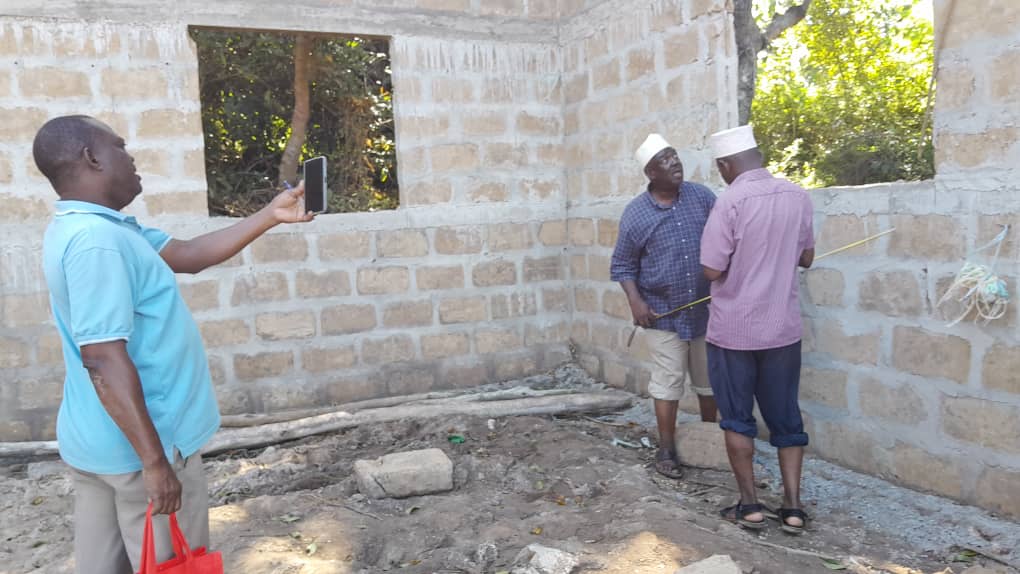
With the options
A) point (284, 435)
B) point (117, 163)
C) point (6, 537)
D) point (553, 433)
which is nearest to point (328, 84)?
point (284, 435)

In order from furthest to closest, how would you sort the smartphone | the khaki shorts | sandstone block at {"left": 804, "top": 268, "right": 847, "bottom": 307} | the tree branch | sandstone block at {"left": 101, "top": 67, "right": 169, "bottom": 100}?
1. the tree branch
2. sandstone block at {"left": 101, "top": 67, "right": 169, "bottom": 100}
3. the khaki shorts
4. sandstone block at {"left": 804, "top": 268, "right": 847, "bottom": 307}
5. the smartphone

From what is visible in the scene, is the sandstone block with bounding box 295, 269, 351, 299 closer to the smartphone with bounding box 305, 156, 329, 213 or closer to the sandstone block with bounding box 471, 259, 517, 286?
the sandstone block with bounding box 471, 259, 517, 286

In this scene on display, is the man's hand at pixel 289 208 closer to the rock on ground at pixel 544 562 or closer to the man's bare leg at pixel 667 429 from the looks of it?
the rock on ground at pixel 544 562

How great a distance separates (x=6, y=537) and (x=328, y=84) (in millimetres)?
5315

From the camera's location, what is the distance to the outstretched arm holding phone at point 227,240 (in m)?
2.60

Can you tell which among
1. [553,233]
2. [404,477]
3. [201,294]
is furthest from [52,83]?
[553,233]

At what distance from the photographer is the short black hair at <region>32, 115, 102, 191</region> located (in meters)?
2.04

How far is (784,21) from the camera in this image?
9.46m

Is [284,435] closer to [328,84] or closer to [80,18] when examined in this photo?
[80,18]

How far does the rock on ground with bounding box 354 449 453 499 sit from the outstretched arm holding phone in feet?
5.57

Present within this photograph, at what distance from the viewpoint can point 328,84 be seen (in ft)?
25.5

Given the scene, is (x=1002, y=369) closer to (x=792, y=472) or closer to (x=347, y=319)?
(x=792, y=472)

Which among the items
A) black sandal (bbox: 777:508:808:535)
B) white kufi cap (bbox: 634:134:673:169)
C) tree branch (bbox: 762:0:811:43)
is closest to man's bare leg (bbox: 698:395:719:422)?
black sandal (bbox: 777:508:808:535)

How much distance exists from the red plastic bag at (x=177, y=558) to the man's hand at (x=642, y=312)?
2.60m
